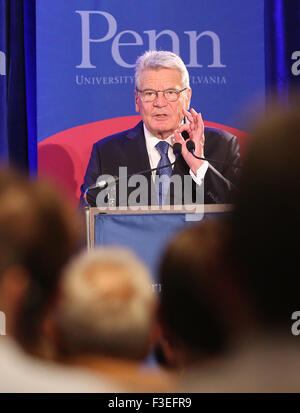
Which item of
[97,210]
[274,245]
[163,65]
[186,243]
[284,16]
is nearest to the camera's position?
[274,245]

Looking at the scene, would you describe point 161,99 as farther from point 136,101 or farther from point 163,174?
point 163,174


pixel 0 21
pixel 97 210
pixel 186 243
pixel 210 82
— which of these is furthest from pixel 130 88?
pixel 186 243

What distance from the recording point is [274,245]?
625 mm

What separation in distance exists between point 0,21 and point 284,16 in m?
2.09

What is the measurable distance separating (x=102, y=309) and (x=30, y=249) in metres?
0.15

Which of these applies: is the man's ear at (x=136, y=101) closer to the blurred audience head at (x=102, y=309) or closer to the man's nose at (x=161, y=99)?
the man's nose at (x=161, y=99)

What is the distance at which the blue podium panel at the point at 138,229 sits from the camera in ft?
8.43

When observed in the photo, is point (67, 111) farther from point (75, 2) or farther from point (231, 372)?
point (231, 372)

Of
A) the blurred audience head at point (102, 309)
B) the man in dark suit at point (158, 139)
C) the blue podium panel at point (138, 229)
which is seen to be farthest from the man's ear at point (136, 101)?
the blurred audience head at point (102, 309)

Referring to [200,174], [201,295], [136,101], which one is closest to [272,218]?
[201,295]

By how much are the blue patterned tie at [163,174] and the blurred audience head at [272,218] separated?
A: 3.45 metres

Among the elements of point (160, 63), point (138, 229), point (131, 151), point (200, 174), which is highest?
point (160, 63)

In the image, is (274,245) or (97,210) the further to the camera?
(97,210)

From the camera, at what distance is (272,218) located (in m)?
0.62
